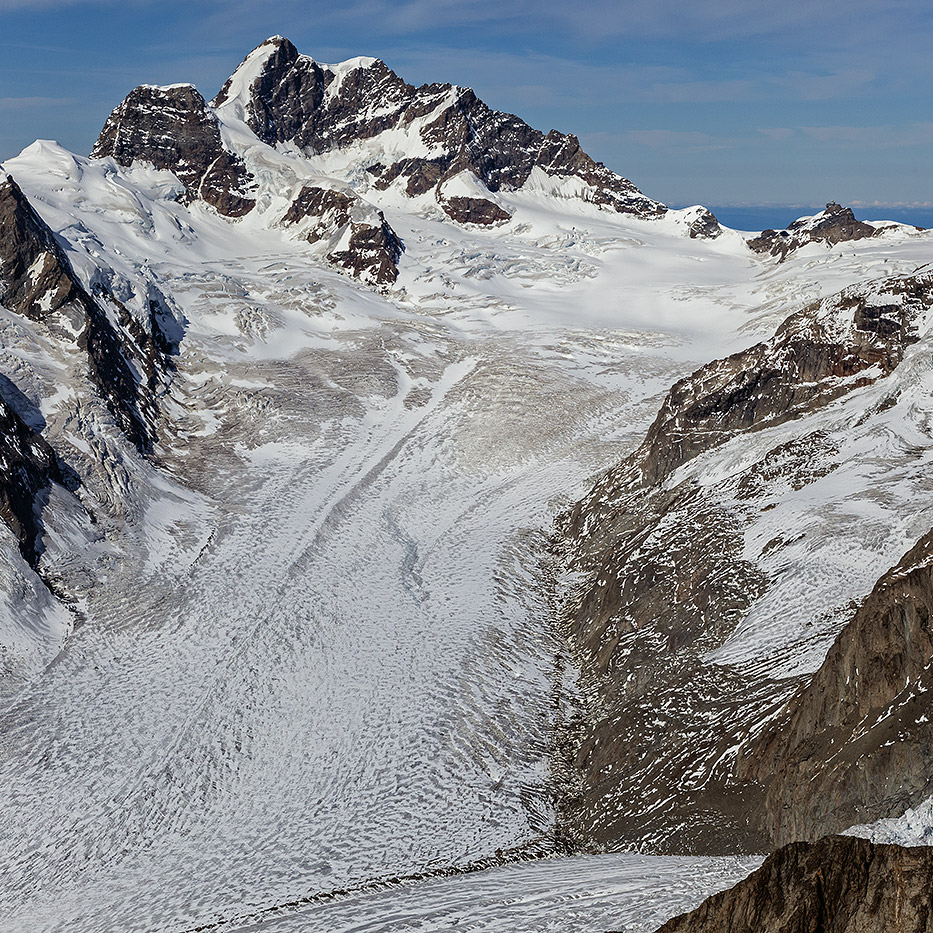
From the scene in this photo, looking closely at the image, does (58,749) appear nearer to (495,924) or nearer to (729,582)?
(495,924)

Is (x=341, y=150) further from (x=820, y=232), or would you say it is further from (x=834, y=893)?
(x=834, y=893)

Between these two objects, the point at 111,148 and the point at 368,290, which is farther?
the point at 111,148

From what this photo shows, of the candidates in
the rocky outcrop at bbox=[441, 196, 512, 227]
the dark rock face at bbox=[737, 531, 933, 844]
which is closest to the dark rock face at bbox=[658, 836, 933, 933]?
the dark rock face at bbox=[737, 531, 933, 844]

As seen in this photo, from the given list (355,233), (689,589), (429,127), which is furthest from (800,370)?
(429,127)

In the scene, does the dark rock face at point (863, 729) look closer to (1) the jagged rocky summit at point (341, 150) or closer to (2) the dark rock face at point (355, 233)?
(2) the dark rock face at point (355, 233)

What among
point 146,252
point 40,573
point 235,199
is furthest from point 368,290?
point 40,573

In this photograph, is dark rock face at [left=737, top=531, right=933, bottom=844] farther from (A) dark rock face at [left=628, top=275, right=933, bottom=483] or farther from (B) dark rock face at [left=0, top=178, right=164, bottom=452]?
(B) dark rock face at [left=0, top=178, right=164, bottom=452]

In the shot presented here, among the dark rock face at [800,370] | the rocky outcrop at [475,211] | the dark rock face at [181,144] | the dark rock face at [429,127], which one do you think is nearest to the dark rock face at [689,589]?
the dark rock face at [800,370]
